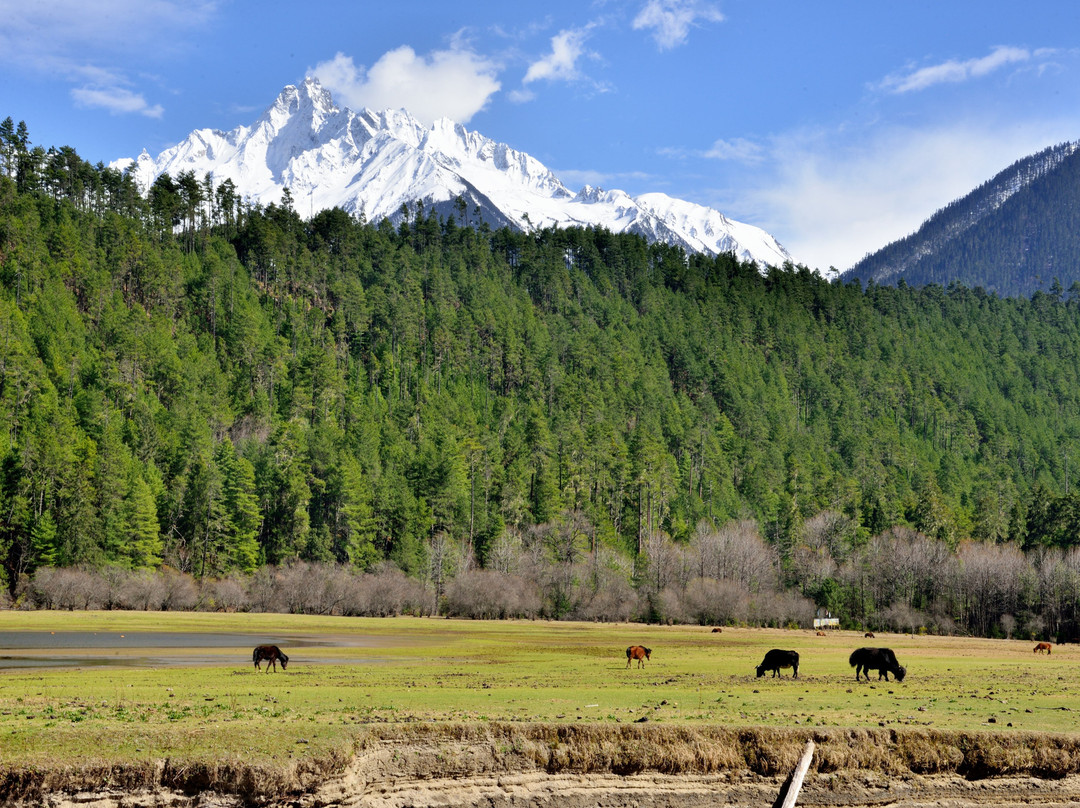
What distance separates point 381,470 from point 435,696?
10844 cm

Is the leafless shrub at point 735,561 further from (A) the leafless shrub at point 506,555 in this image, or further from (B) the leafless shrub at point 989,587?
(A) the leafless shrub at point 506,555

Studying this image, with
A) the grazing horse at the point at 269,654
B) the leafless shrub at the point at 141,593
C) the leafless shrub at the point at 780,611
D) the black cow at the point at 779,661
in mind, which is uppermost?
the grazing horse at the point at 269,654

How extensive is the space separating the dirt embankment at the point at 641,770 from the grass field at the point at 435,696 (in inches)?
26.0

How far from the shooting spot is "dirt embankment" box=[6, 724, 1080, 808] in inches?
841

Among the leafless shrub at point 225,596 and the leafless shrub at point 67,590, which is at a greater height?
the leafless shrub at point 67,590

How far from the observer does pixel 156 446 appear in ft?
402

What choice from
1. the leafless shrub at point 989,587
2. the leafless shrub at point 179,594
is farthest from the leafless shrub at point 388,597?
the leafless shrub at point 989,587

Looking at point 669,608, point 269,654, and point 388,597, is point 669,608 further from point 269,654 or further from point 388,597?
point 269,654

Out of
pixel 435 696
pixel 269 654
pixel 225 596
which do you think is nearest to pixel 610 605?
pixel 225 596

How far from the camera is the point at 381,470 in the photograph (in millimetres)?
137125

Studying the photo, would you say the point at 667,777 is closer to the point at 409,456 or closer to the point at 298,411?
the point at 409,456

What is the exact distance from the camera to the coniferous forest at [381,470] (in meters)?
106

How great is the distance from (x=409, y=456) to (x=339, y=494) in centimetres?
1861

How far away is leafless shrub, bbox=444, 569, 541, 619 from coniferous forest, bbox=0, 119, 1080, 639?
264 millimetres
